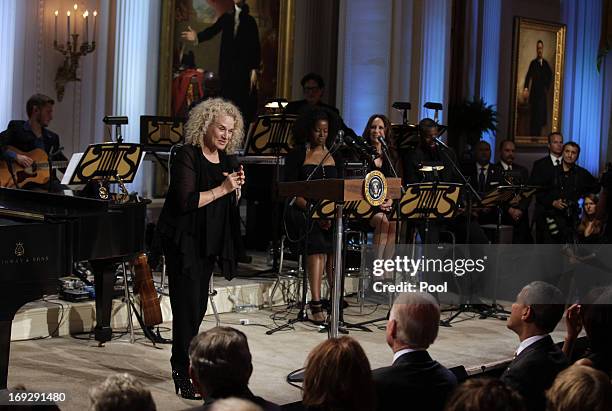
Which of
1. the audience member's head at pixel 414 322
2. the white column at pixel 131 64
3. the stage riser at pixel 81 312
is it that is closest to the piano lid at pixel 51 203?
the stage riser at pixel 81 312

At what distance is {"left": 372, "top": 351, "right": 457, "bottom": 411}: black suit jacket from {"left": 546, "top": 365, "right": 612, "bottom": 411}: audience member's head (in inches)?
30.8

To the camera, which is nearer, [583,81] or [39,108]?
[39,108]

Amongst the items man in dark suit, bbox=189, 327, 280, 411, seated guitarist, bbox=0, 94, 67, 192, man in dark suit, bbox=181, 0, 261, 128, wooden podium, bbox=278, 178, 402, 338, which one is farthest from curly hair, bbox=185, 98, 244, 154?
man in dark suit, bbox=181, 0, 261, 128

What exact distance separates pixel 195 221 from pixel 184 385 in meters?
0.91

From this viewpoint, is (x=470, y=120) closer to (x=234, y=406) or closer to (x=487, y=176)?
(x=487, y=176)

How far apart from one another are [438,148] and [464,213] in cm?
72

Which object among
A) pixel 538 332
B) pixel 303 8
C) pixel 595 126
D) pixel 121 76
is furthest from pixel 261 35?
pixel 538 332

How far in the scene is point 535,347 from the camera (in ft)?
14.9

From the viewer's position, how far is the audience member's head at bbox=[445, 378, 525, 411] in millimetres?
2906

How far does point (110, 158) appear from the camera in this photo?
24.6ft

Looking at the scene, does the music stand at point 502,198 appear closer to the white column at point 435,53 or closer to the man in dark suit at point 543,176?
the man in dark suit at point 543,176

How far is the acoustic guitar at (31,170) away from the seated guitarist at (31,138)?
2cm

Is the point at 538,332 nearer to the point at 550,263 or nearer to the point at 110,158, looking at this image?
the point at 110,158

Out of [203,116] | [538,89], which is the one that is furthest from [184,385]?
[538,89]
